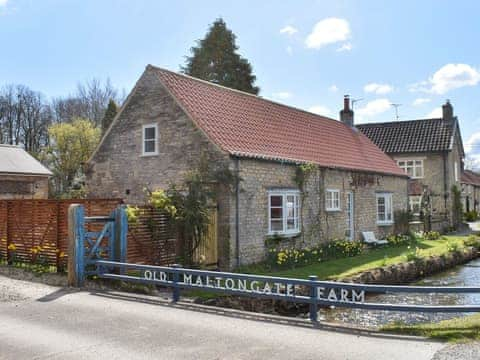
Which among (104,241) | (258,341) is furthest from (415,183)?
(258,341)

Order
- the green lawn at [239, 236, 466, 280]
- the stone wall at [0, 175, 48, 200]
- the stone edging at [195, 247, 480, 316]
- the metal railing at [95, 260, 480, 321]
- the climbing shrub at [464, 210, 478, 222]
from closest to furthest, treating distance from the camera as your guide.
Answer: the metal railing at [95, 260, 480, 321] < the stone edging at [195, 247, 480, 316] < the green lawn at [239, 236, 466, 280] < the stone wall at [0, 175, 48, 200] < the climbing shrub at [464, 210, 478, 222]

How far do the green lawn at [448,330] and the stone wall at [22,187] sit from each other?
2672 centimetres

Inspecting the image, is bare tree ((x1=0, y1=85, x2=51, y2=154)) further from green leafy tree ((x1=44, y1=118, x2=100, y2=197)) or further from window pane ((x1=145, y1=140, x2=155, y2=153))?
window pane ((x1=145, y1=140, x2=155, y2=153))

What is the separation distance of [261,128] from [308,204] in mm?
3583

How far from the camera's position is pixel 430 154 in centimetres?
3766

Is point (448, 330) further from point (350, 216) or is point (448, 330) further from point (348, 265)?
point (350, 216)

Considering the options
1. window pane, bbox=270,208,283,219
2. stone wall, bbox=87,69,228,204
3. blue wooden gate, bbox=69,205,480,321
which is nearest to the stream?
blue wooden gate, bbox=69,205,480,321

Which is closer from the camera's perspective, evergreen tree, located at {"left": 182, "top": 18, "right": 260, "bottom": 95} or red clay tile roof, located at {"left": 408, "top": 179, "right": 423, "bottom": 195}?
red clay tile roof, located at {"left": 408, "top": 179, "right": 423, "bottom": 195}

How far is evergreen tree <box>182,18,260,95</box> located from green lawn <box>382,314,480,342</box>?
40674mm

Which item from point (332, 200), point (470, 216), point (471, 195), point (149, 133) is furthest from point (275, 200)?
point (471, 195)

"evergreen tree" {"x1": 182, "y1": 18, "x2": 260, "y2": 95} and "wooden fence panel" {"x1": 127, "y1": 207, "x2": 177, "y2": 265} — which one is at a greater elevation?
"evergreen tree" {"x1": 182, "y1": 18, "x2": 260, "y2": 95}

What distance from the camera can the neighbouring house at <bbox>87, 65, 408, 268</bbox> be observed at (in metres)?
16.0

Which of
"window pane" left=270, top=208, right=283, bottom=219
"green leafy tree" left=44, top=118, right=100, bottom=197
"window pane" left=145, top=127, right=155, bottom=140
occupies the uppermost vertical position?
"green leafy tree" left=44, top=118, right=100, bottom=197

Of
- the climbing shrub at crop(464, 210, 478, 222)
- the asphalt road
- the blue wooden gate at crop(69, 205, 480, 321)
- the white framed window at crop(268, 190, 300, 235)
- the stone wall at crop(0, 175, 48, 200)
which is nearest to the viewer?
the asphalt road
